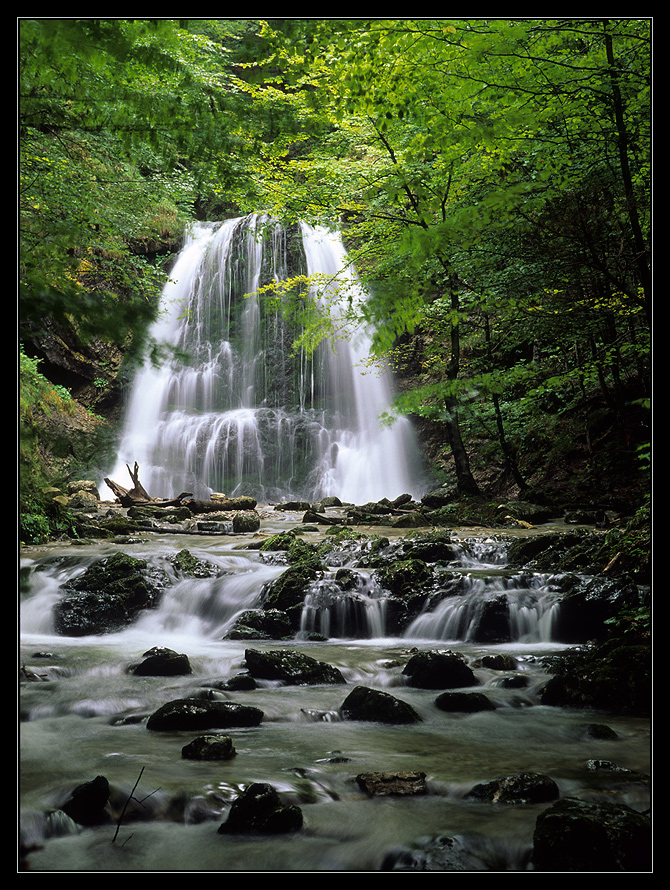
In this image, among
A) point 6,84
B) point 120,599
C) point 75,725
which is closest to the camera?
point 6,84

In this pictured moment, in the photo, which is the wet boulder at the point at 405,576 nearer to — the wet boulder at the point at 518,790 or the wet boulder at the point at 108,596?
the wet boulder at the point at 108,596

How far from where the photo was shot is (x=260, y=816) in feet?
8.46

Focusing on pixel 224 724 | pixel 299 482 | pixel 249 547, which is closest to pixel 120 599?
pixel 249 547

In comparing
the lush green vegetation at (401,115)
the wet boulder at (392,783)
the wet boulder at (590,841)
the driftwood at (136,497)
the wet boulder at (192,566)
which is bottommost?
the wet boulder at (392,783)

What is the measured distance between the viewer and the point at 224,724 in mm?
3875

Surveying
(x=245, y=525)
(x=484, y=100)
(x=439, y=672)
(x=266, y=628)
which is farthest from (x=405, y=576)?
(x=245, y=525)

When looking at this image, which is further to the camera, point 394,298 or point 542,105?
point 542,105

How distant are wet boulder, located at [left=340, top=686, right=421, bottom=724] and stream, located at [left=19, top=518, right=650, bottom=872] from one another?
0.27ft

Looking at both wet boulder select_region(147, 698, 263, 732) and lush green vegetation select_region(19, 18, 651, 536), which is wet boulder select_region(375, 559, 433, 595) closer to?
lush green vegetation select_region(19, 18, 651, 536)

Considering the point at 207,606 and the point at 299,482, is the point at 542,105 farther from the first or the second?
the point at 299,482

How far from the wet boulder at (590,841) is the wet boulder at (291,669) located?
271cm

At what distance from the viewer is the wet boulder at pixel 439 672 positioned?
474 cm

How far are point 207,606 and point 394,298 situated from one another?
18.3 feet

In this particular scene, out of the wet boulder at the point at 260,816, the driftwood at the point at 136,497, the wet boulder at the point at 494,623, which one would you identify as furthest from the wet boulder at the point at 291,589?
the driftwood at the point at 136,497
